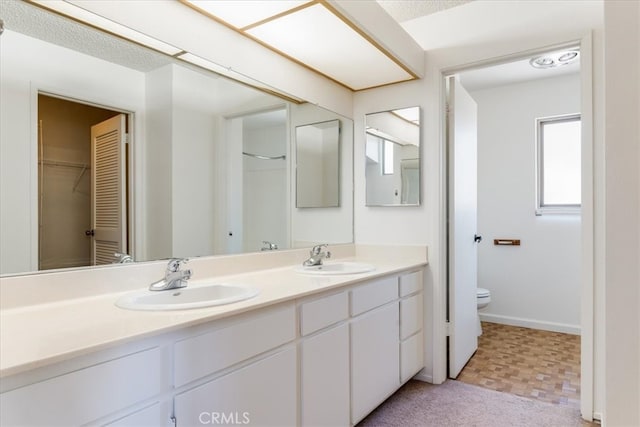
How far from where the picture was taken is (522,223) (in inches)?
144

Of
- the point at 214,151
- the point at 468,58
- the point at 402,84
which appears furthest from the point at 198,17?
the point at 468,58

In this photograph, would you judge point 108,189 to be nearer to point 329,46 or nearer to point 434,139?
point 329,46

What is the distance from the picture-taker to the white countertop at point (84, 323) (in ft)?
2.56

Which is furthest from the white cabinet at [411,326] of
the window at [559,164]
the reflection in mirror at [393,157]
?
the window at [559,164]

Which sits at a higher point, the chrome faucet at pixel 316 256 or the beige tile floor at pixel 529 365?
the chrome faucet at pixel 316 256

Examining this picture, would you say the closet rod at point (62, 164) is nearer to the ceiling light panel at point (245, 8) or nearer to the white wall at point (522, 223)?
the ceiling light panel at point (245, 8)

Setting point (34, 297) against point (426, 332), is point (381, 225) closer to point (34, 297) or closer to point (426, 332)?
point (426, 332)

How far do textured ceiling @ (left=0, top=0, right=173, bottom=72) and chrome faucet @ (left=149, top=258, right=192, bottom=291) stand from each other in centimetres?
83

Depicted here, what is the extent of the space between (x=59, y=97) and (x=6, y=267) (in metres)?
0.61

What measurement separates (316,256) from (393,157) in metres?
0.94

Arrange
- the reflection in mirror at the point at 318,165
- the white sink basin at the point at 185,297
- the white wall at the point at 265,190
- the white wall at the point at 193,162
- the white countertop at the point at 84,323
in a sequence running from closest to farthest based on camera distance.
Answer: the white countertop at the point at 84,323 → the white sink basin at the point at 185,297 → the white wall at the point at 193,162 → the white wall at the point at 265,190 → the reflection in mirror at the point at 318,165

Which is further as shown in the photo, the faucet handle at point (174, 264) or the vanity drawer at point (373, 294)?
the vanity drawer at point (373, 294)

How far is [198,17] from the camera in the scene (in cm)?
166

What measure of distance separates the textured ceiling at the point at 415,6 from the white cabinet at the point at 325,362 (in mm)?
1868
